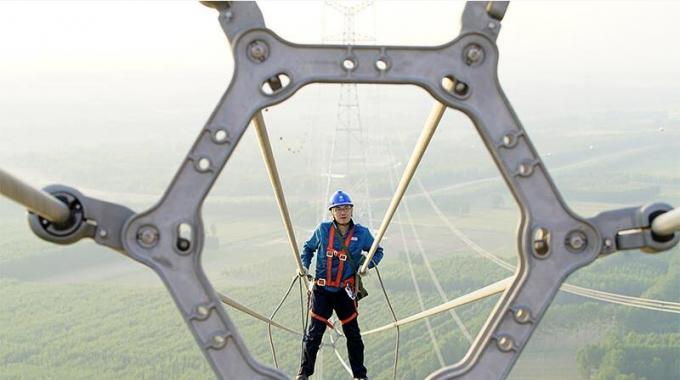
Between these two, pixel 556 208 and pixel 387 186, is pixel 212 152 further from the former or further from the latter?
pixel 387 186

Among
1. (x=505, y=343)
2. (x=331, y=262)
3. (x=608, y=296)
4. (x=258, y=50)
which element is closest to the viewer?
(x=258, y=50)

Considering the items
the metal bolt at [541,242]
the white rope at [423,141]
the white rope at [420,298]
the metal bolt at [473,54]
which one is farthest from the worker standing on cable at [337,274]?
the white rope at [420,298]

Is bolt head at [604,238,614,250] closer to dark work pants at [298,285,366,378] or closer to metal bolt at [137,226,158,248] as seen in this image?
metal bolt at [137,226,158,248]

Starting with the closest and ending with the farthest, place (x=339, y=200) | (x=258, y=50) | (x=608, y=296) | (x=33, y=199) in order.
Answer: (x=33, y=199)
(x=258, y=50)
(x=339, y=200)
(x=608, y=296)

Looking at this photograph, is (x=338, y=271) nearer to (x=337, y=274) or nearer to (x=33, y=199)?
(x=337, y=274)

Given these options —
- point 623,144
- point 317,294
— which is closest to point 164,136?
point 623,144

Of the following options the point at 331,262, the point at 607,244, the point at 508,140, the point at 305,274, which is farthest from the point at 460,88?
the point at 305,274
